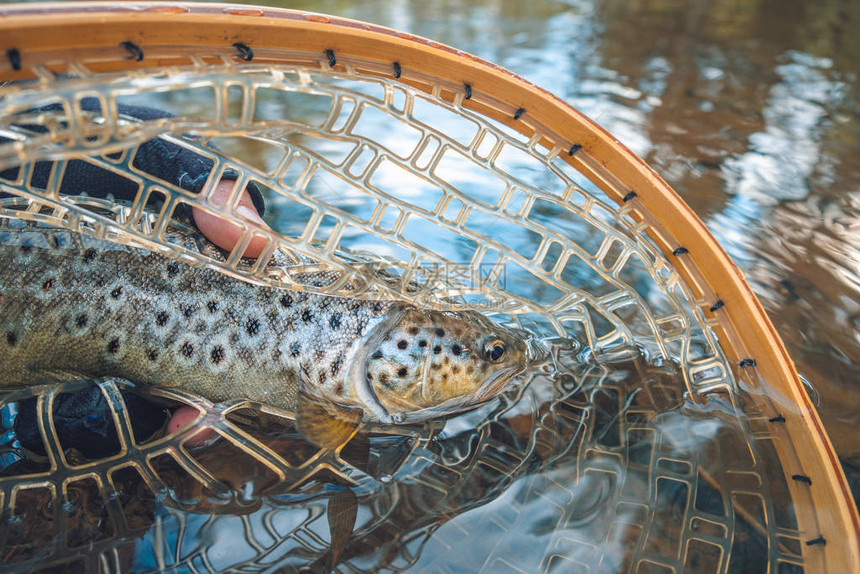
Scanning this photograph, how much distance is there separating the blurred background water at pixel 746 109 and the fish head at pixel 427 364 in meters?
1.19

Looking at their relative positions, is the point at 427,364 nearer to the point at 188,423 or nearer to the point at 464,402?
the point at 464,402

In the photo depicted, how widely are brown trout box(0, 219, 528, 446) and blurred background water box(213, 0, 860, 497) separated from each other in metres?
1.38

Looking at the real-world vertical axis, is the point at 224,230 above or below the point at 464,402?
above

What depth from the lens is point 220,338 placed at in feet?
6.20

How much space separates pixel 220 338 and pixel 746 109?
4.84m

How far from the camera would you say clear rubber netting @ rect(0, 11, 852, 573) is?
1.45 meters

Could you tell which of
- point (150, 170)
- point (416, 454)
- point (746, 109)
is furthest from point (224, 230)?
point (746, 109)

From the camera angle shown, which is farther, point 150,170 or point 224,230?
point 150,170

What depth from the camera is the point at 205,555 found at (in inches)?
61.5

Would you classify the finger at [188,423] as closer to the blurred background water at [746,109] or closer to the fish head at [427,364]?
the fish head at [427,364]

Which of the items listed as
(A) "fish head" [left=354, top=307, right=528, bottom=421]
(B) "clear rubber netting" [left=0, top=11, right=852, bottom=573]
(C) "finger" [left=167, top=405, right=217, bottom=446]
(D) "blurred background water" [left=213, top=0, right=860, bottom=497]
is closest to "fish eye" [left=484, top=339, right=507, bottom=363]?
(A) "fish head" [left=354, top=307, right=528, bottom=421]

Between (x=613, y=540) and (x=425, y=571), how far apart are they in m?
0.53

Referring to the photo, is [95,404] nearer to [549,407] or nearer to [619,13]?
[549,407]

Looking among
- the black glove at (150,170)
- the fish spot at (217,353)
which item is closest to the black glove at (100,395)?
the black glove at (150,170)
